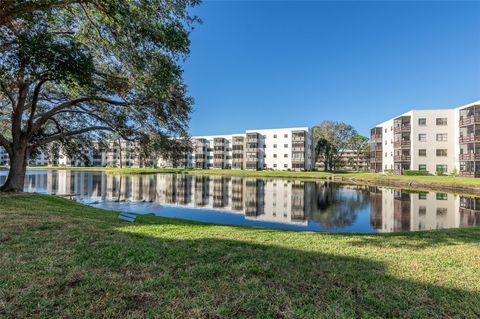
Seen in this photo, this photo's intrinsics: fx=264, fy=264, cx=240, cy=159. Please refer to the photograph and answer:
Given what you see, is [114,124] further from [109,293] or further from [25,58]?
[109,293]

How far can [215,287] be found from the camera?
385 cm

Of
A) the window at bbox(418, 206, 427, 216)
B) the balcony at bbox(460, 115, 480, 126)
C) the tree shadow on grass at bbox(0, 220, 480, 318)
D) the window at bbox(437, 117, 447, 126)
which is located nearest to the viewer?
the tree shadow on grass at bbox(0, 220, 480, 318)

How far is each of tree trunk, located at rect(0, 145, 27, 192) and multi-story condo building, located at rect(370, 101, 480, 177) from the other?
57.2m

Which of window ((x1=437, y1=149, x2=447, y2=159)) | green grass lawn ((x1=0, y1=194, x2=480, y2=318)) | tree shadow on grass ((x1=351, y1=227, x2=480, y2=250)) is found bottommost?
tree shadow on grass ((x1=351, y1=227, x2=480, y2=250))

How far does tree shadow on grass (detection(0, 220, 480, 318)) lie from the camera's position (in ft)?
10.7

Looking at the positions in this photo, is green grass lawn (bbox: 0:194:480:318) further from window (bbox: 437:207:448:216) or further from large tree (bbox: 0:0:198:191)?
window (bbox: 437:207:448:216)

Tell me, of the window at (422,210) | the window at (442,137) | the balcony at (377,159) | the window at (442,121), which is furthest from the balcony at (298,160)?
the window at (422,210)

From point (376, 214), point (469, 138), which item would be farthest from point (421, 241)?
point (469, 138)

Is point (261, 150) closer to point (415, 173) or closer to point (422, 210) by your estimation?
point (415, 173)

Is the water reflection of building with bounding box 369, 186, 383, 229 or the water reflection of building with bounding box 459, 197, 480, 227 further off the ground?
Result: the water reflection of building with bounding box 459, 197, 480, 227

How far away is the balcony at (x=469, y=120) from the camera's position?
43581mm

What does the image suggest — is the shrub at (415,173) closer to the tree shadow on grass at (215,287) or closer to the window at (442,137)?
the window at (442,137)

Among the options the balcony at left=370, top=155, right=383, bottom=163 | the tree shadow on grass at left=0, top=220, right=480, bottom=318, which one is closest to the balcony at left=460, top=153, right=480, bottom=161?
the balcony at left=370, top=155, right=383, bottom=163

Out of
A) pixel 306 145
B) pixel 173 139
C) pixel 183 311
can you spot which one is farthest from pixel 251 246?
pixel 306 145
